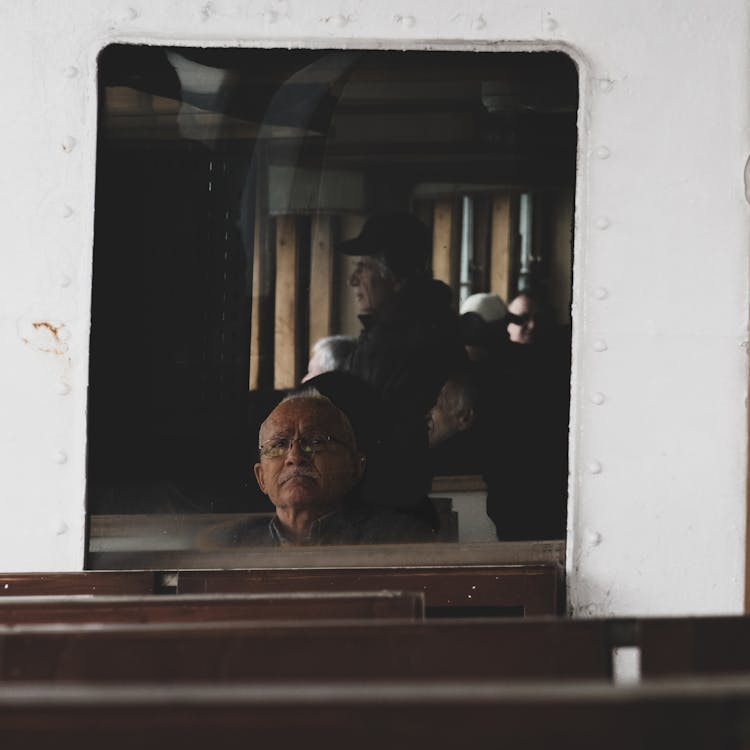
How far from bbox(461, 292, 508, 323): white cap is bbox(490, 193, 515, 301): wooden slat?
0.05 ft

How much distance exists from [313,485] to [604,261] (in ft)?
2.28

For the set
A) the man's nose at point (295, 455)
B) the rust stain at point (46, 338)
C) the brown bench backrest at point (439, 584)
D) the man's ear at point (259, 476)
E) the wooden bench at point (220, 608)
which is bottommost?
the brown bench backrest at point (439, 584)

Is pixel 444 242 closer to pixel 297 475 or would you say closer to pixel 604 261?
pixel 604 261

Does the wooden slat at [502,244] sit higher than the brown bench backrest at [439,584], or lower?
higher

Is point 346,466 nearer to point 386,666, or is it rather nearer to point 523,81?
point 523,81

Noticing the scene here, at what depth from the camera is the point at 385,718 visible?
0.82 meters

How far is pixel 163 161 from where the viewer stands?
2156mm

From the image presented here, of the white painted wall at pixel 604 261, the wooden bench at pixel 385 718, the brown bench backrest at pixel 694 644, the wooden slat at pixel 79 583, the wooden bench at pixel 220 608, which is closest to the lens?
the wooden bench at pixel 385 718

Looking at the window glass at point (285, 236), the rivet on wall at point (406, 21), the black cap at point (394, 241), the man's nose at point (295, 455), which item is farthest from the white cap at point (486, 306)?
the rivet on wall at point (406, 21)

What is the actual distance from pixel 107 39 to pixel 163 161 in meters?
0.24

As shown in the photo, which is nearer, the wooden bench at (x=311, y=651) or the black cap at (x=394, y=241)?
the wooden bench at (x=311, y=651)

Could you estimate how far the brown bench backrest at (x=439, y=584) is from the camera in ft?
7.02

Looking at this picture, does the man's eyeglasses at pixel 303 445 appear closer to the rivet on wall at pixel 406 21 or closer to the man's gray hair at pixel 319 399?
the man's gray hair at pixel 319 399

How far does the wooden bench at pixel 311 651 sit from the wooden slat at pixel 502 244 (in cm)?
109
